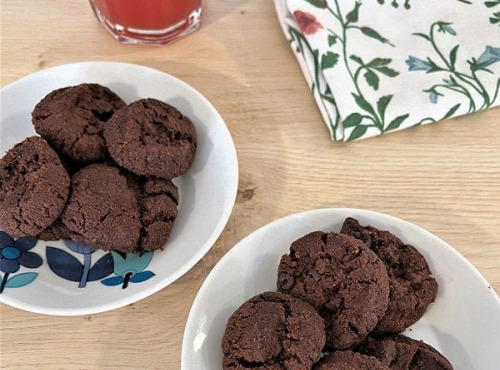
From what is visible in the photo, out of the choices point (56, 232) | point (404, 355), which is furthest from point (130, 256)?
point (404, 355)

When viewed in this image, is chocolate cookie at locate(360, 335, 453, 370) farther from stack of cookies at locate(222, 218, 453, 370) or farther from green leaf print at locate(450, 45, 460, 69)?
green leaf print at locate(450, 45, 460, 69)

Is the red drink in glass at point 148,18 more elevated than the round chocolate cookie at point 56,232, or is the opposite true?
the red drink in glass at point 148,18

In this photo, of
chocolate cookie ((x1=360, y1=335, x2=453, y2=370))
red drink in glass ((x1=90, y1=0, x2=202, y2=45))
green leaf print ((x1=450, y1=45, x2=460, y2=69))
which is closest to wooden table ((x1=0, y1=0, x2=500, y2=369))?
red drink in glass ((x1=90, y1=0, x2=202, y2=45))

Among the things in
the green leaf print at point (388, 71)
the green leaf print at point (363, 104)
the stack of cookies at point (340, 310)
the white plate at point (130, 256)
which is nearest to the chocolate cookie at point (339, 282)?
the stack of cookies at point (340, 310)

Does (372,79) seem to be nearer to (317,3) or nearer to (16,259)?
(317,3)

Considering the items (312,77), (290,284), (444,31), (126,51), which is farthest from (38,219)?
(444,31)

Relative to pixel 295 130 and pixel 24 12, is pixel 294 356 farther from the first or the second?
pixel 24 12

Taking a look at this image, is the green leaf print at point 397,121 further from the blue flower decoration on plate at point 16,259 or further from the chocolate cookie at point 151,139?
the blue flower decoration on plate at point 16,259
